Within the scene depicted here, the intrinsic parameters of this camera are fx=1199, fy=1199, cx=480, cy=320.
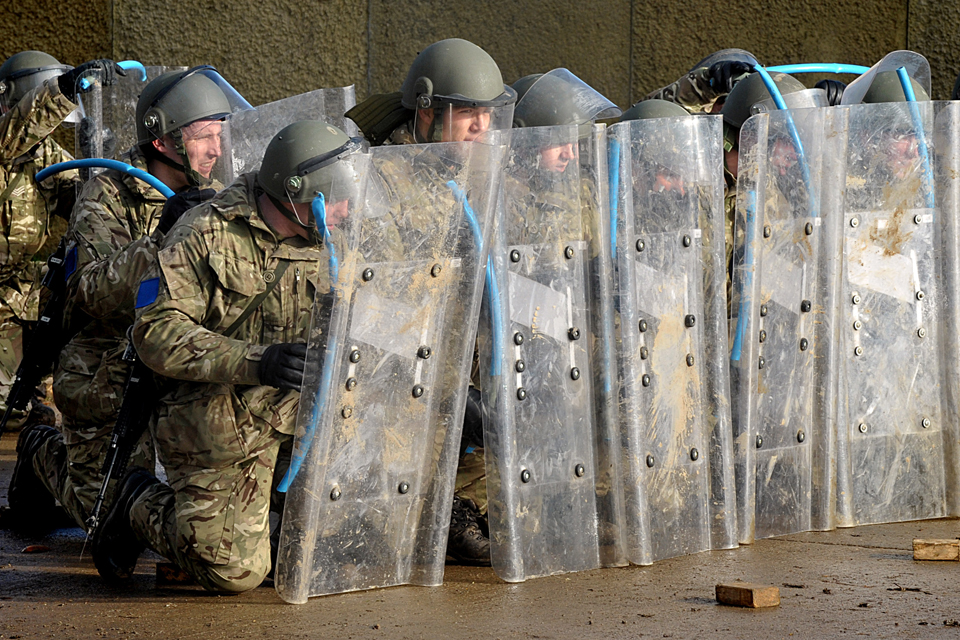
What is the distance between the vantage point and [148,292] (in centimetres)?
345

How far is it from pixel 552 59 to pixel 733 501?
5114 mm

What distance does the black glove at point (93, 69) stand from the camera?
484cm

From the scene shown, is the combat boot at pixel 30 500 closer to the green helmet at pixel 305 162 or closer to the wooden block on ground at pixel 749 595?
the green helmet at pixel 305 162

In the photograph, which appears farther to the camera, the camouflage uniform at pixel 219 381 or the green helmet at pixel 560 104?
the green helmet at pixel 560 104

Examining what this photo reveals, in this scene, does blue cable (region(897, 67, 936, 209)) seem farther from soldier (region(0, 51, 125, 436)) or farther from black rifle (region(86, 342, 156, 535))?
soldier (region(0, 51, 125, 436))

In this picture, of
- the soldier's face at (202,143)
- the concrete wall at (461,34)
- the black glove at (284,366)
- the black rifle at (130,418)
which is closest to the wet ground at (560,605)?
the black rifle at (130,418)

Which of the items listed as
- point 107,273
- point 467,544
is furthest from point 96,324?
point 467,544

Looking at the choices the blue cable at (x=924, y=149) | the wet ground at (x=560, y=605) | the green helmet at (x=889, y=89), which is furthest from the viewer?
the green helmet at (x=889, y=89)

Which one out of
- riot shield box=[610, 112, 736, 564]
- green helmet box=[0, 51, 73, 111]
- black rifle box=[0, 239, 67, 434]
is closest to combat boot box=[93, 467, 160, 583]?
black rifle box=[0, 239, 67, 434]

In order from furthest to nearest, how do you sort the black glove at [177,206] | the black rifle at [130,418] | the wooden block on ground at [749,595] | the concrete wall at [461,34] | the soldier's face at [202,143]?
the concrete wall at [461,34], the soldier's face at [202,143], the black glove at [177,206], the black rifle at [130,418], the wooden block on ground at [749,595]

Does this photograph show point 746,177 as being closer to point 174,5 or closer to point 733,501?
point 733,501

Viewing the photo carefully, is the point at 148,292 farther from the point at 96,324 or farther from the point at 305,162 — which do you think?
the point at 96,324

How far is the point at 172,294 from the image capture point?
11.1 ft

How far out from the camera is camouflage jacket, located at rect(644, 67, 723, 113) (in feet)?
17.3
